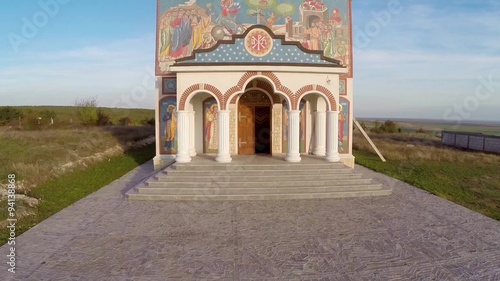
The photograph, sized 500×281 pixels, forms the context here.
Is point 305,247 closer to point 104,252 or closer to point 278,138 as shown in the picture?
point 104,252

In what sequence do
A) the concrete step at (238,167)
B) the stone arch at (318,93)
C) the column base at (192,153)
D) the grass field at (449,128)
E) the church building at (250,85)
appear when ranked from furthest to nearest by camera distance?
1. the grass field at (449,128)
2. the church building at (250,85)
3. the column base at (192,153)
4. the stone arch at (318,93)
5. the concrete step at (238,167)

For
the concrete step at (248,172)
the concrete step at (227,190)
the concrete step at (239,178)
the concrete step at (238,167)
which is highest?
the concrete step at (238,167)

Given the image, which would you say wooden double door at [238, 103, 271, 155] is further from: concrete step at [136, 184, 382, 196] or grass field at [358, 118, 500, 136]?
grass field at [358, 118, 500, 136]

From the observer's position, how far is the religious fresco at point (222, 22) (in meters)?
15.5

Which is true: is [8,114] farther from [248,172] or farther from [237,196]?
[237,196]

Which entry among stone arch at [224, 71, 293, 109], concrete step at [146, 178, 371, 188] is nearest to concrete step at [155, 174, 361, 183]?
concrete step at [146, 178, 371, 188]

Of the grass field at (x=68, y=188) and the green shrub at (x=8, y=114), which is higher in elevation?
the green shrub at (x=8, y=114)

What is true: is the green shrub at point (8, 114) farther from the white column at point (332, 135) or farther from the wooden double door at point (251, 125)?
the white column at point (332, 135)

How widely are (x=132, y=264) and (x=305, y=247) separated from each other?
10.7 ft

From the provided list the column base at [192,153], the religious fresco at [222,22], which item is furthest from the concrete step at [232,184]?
the religious fresco at [222,22]

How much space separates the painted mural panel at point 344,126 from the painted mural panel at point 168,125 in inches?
297

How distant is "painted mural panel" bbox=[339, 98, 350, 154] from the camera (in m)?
16.1

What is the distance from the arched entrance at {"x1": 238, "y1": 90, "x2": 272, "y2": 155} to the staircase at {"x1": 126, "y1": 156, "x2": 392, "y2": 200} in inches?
111

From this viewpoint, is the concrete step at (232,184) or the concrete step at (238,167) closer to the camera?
the concrete step at (232,184)
